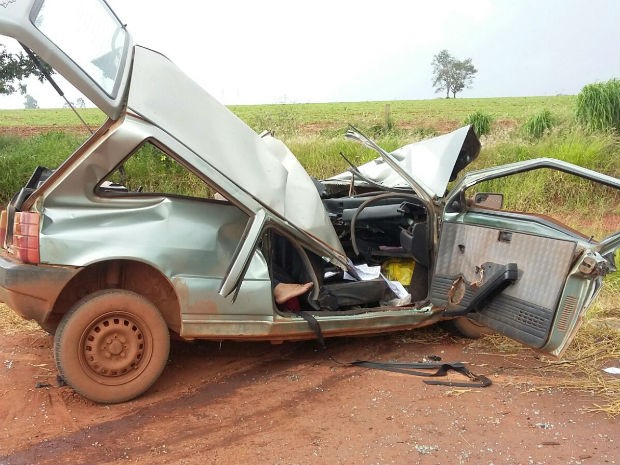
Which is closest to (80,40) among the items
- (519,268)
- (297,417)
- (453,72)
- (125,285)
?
(125,285)

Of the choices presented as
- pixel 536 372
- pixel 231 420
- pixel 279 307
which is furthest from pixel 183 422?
pixel 536 372

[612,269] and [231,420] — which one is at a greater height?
[612,269]

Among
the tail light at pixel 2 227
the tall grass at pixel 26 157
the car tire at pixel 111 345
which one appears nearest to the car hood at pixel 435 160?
the car tire at pixel 111 345

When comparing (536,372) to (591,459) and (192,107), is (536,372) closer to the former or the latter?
(591,459)

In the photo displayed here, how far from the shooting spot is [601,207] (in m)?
10.7

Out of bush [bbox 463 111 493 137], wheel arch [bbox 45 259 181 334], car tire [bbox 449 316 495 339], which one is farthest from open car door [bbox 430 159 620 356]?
bush [bbox 463 111 493 137]

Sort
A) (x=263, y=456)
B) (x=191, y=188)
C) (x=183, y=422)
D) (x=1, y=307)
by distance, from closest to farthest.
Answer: (x=263, y=456)
(x=183, y=422)
(x=1, y=307)
(x=191, y=188)

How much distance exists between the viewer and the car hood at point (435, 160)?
434cm

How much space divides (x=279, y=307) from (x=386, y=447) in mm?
1249

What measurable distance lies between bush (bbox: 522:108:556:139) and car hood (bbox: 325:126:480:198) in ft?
32.1

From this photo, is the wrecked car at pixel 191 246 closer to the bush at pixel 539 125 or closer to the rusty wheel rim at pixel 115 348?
the rusty wheel rim at pixel 115 348

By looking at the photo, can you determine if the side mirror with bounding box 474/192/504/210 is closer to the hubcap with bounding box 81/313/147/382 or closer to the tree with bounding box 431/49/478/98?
the hubcap with bounding box 81/313/147/382

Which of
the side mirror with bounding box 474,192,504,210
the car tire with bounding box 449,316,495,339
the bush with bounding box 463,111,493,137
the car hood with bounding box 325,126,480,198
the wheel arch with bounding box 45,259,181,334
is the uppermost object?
the bush with bounding box 463,111,493,137

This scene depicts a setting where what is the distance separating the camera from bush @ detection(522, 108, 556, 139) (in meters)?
13.7
